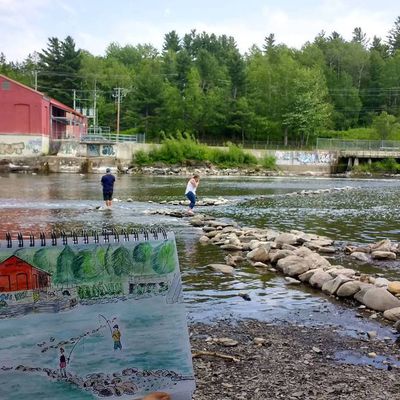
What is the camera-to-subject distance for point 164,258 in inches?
194

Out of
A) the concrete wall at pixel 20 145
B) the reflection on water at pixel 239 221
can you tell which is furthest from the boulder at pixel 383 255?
the concrete wall at pixel 20 145

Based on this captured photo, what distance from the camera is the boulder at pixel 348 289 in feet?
33.3

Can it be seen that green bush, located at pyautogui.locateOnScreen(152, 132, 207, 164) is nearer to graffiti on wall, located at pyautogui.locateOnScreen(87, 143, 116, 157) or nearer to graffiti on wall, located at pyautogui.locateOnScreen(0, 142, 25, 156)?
graffiti on wall, located at pyautogui.locateOnScreen(87, 143, 116, 157)

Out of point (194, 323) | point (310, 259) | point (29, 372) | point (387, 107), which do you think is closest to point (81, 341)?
point (29, 372)

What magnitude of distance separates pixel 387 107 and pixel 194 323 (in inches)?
4763

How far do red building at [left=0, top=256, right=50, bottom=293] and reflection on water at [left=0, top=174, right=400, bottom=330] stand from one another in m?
4.78

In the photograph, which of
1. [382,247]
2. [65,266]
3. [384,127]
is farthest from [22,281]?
[384,127]

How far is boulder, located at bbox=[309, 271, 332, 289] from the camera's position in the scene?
11.0 meters

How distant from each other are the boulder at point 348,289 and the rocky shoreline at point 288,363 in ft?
6.63

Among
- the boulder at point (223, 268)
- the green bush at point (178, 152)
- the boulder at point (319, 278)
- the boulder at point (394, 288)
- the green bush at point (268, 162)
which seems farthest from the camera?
the green bush at point (268, 162)

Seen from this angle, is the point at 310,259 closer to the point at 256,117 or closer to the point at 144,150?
the point at 144,150

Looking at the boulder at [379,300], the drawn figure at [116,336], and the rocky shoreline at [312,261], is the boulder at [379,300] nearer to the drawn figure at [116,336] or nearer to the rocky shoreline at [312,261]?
the rocky shoreline at [312,261]

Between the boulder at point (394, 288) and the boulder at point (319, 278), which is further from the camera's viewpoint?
the boulder at point (319, 278)

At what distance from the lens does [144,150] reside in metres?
73.8
